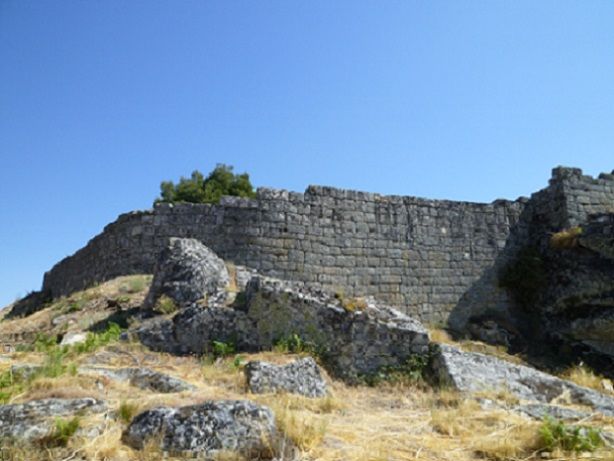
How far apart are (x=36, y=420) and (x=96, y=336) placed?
3802 millimetres

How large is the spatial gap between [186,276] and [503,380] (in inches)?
217

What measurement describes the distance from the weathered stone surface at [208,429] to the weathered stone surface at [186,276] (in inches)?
Answer: 170

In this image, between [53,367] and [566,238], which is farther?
[566,238]

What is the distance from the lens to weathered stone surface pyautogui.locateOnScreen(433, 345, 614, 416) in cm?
690

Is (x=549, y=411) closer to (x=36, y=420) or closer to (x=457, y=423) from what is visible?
(x=457, y=423)

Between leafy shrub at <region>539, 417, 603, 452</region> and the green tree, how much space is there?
848 inches

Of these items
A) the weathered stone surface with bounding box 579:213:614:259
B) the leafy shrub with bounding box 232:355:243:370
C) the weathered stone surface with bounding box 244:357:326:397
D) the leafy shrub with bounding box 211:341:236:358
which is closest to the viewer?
the weathered stone surface with bounding box 244:357:326:397

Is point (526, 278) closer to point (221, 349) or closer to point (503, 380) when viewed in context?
point (503, 380)

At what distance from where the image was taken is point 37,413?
4.28 m

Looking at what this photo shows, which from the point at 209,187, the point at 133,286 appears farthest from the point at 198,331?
the point at 209,187

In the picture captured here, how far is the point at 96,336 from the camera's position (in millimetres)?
7828

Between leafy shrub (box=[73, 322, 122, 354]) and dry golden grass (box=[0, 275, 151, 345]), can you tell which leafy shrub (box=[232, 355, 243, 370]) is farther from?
dry golden grass (box=[0, 275, 151, 345])

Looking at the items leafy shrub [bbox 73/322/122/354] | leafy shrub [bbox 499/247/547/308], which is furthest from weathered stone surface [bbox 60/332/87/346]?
leafy shrub [bbox 499/247/547/308]

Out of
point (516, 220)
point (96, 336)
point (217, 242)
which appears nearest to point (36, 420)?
point (96, 336)
